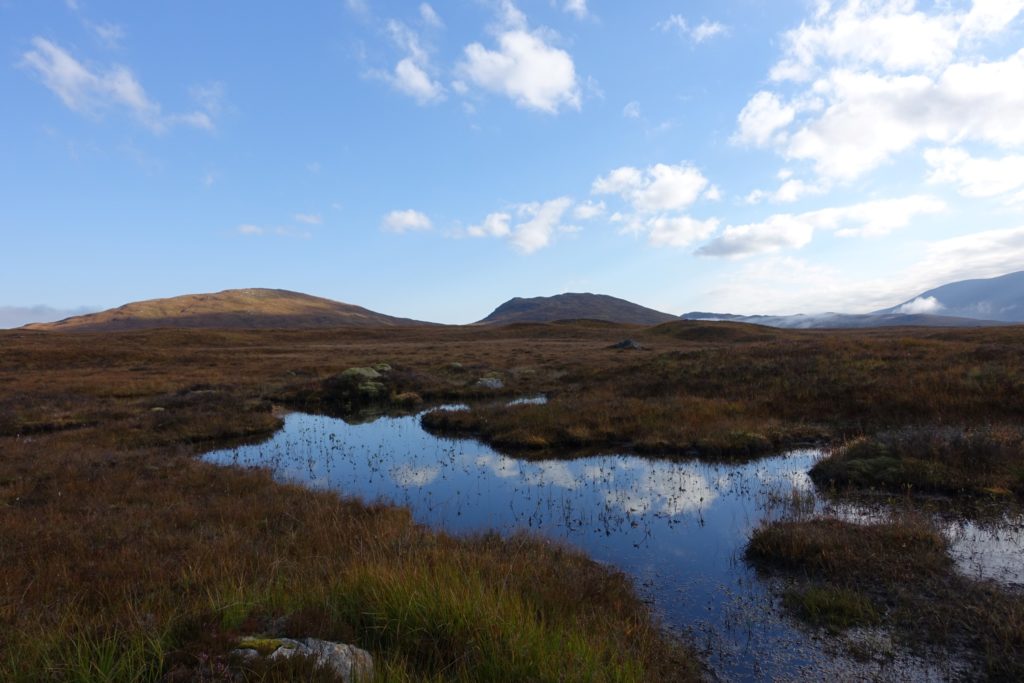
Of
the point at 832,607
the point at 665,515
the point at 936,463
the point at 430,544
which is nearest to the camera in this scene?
the point at 832,607

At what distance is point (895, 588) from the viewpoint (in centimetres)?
764

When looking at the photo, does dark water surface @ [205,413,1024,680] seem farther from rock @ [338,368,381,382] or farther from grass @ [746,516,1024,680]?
rock @ [338,368,381,382]

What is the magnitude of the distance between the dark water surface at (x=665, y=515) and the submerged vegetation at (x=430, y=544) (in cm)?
70

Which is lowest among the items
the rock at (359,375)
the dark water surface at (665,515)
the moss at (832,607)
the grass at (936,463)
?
the dark water surface at (665,515)

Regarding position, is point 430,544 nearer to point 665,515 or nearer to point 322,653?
point 322,653

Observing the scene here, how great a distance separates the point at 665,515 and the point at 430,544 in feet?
19.6

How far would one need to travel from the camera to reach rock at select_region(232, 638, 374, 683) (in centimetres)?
394

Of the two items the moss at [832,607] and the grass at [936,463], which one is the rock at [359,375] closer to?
the grass at [936,463]

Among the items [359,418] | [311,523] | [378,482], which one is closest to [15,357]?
[359,418]

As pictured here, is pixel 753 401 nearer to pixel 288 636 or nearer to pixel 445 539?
pixel 445 539

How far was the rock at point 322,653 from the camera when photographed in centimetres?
394

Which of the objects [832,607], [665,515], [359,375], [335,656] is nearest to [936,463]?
[665,515]

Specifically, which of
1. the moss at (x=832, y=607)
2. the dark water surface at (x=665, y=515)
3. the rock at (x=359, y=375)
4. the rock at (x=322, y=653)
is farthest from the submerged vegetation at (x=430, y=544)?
the rock at (x=359, y=375)

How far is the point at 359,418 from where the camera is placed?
27.3m
